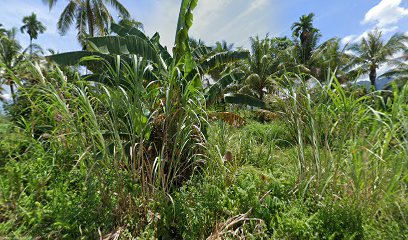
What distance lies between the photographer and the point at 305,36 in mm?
26734

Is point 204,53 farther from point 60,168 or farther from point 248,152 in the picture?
point 60,168

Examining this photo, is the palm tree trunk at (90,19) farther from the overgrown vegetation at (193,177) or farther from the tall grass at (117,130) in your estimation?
the tall grass at (117,130)

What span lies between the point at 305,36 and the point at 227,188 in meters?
27.0

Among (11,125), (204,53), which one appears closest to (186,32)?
(204,53)

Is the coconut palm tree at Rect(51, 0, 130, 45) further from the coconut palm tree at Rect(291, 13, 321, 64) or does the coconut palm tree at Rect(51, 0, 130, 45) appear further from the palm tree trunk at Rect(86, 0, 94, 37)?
the coconut palm tree at Rect(291, 13, 321, 64)

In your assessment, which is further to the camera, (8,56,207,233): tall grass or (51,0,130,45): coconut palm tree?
(51,0,130,45): coconut palm tree

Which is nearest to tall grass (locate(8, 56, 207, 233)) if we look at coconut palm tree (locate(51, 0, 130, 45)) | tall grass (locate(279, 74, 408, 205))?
tall grass (locate(279, 74, 408, 205))

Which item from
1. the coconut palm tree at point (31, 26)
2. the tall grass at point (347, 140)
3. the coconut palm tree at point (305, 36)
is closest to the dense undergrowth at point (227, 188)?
the tall grass at point (347, 140)

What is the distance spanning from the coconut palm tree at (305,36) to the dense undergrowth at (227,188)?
23.2 m

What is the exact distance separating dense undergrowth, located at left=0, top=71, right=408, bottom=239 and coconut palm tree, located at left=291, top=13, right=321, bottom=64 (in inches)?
912

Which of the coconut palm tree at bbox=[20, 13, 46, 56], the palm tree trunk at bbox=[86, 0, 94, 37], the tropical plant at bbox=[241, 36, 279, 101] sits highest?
the coconut palm tree at bbox=[20, 13, 46, 56]

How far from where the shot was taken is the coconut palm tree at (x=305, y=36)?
24.9 m

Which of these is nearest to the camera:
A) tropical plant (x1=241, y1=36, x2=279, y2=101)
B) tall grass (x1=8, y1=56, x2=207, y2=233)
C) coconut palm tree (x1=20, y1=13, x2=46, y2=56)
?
tall grass (x1=8, y1=56, x2=207, y2=233)

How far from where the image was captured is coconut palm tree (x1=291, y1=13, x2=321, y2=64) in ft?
81.7
